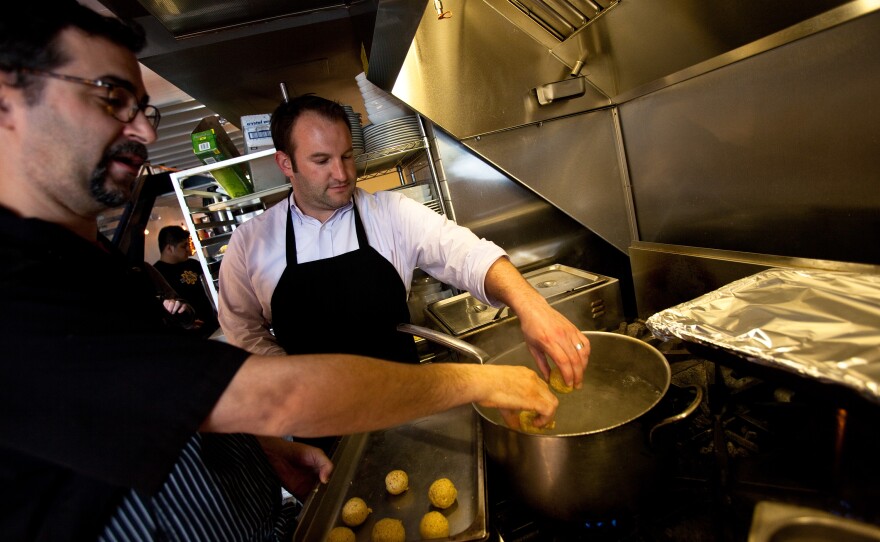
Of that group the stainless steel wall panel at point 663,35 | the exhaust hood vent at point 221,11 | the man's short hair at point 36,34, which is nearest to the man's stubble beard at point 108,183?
the man's short hair at point 36,34

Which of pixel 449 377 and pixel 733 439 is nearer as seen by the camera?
pixel 449 377

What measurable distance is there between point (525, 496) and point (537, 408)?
0.18m

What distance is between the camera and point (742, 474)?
0.82 metres

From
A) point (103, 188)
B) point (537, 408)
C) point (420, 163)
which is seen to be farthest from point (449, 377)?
point (420, 163)

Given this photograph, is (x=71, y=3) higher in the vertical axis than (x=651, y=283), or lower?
higher

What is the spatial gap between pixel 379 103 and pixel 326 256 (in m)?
0.98

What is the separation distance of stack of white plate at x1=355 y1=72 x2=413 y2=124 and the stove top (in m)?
1.84

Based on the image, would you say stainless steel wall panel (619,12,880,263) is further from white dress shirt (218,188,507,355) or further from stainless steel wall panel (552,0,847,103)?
white dress shirt (218,188,507,355)

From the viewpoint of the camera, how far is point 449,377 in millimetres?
834

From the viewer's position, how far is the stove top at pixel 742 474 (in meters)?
0.71

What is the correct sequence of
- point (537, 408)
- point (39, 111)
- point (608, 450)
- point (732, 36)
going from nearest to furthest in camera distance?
point (39, 111)
point (608, 450)
point (537, 408)
point (732, 36)

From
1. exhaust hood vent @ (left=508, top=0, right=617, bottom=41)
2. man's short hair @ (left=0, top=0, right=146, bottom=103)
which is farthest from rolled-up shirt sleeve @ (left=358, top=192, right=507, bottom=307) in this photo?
man's short hair @ (left=0, top=0, right=146, bottom=103)

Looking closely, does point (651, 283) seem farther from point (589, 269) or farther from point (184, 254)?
point (184, 254)

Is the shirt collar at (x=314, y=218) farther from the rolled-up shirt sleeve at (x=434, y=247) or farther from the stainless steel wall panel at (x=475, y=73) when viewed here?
the stainless steel wall panel at (x=475, y=73)
